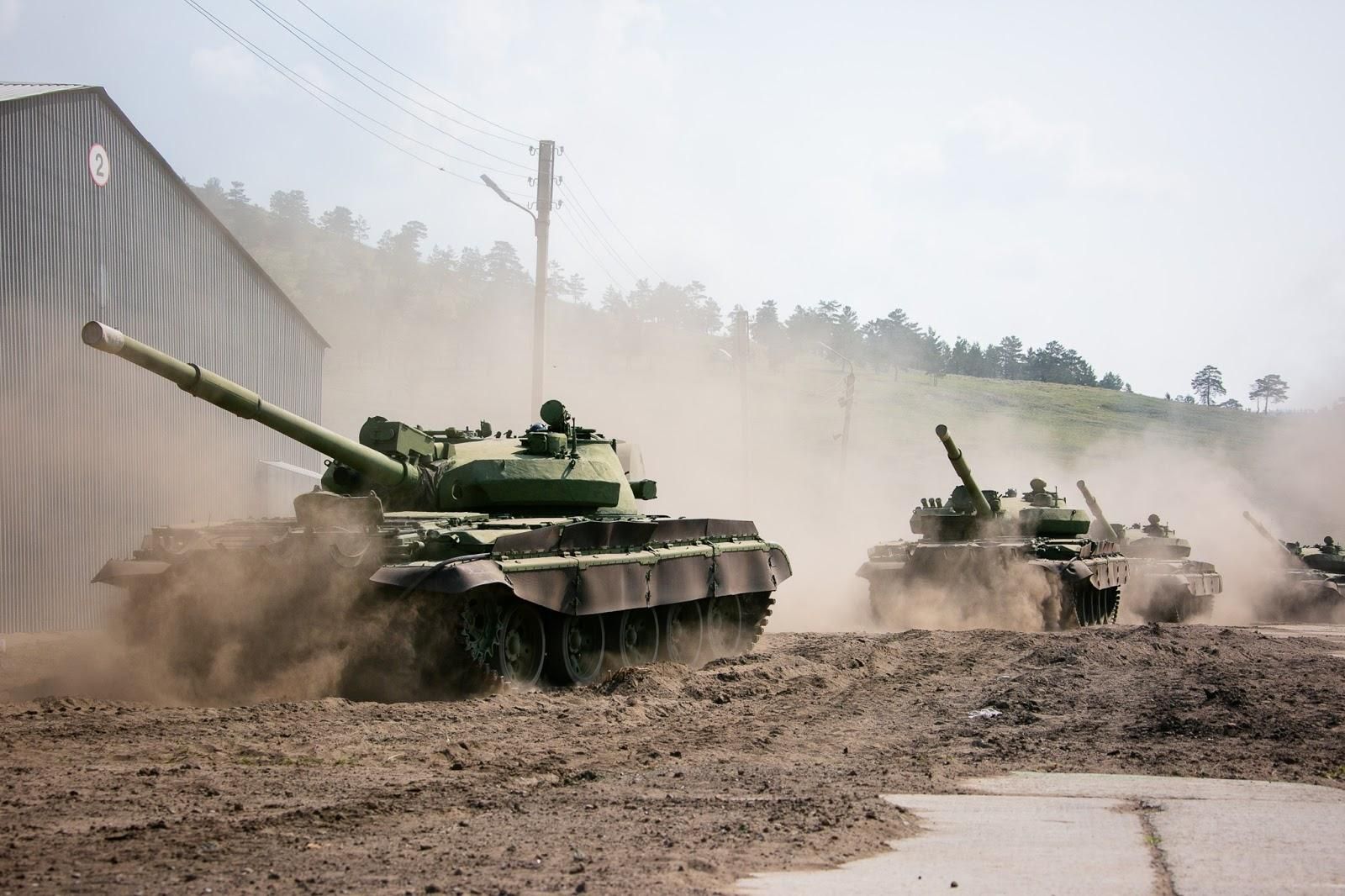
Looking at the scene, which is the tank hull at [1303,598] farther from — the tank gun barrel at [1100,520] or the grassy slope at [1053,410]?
the grassy slope at [1053,410]

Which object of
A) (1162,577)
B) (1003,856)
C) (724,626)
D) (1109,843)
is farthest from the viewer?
(1162,577)

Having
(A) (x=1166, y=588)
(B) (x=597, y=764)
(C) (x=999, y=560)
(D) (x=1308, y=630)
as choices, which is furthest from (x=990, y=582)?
(B) (x=597, y=764)

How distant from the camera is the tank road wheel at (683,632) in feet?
52.2

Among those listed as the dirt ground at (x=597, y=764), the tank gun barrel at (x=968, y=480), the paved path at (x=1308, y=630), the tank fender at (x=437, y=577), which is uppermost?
the tank gun barrel at (x=968, y=480)

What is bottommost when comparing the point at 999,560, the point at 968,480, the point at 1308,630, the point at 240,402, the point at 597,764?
the point at 1308,630

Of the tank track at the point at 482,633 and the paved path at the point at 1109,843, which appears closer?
the paved path at the point at 1109,843

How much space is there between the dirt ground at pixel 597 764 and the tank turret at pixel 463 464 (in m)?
2.41

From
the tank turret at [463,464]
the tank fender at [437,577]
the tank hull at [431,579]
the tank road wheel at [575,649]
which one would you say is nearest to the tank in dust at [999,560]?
the tank turret at [463,464]

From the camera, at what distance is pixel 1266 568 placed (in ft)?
103

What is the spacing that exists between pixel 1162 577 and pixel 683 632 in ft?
43.6

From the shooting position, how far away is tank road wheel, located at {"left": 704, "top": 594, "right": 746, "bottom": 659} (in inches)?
665

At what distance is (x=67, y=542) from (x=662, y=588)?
31.0 feet

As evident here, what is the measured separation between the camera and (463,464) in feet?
45.9

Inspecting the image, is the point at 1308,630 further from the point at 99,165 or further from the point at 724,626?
the point at 99,165
